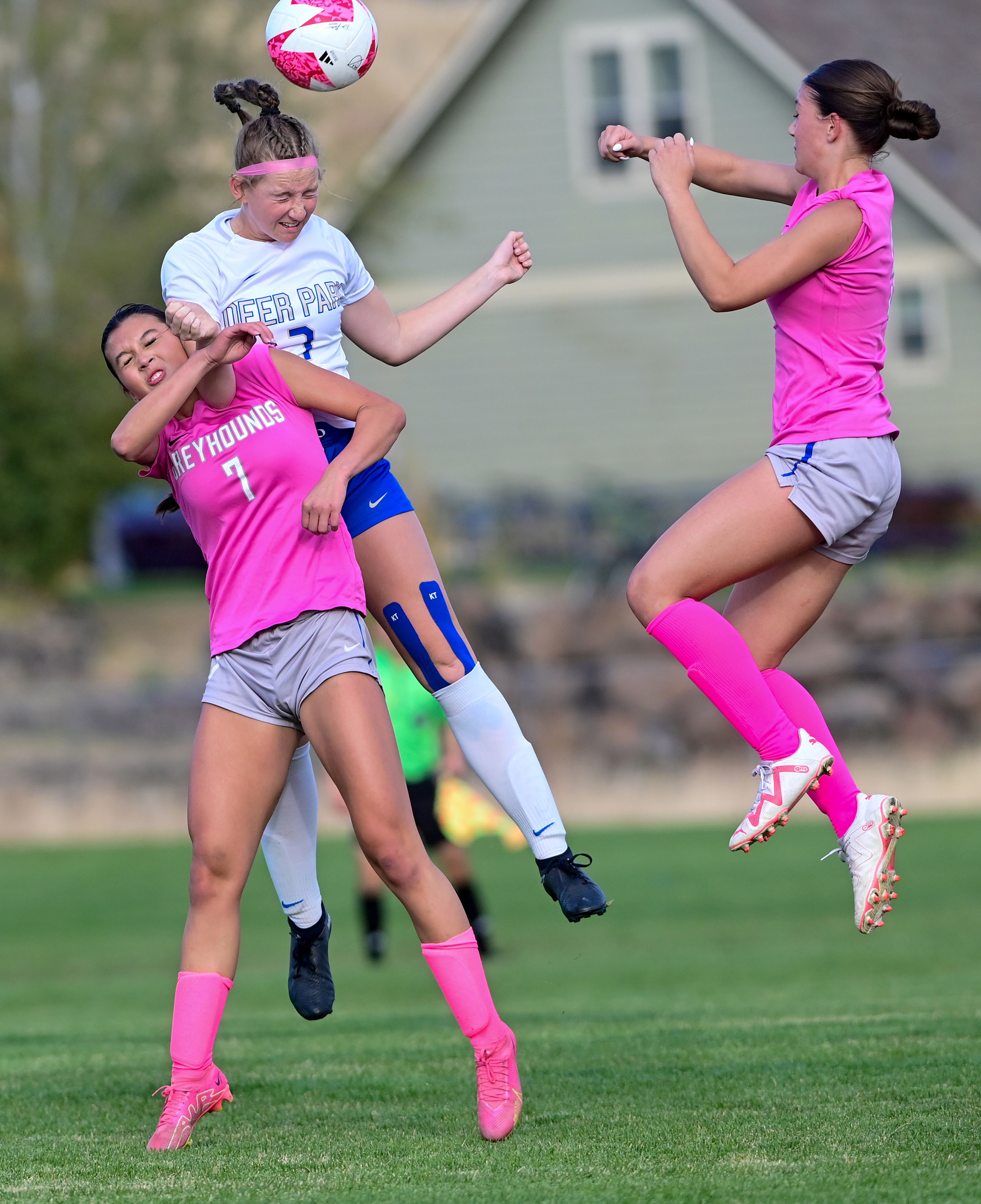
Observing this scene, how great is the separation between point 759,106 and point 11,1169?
2076 cm

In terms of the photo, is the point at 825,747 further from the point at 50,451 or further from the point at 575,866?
the point at 50,451

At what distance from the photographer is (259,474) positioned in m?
4.48

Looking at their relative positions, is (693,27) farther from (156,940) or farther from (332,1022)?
(332,1022)

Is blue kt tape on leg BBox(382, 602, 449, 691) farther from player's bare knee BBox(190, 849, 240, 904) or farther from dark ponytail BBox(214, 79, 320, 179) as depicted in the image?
dark ponytail BBox(214, 79, 320, 179)

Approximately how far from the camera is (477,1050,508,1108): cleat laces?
4.54 meters

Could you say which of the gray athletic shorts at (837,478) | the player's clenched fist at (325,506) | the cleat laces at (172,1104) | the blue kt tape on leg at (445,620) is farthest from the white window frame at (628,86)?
the cleat laces at (172,1104)

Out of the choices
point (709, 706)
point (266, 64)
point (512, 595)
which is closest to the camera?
point (709, 706)

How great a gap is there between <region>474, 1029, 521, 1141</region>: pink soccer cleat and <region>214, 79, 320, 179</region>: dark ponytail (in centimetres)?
240

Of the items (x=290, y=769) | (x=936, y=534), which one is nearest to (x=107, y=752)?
(x=936, y=534)

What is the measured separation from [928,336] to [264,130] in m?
20.2

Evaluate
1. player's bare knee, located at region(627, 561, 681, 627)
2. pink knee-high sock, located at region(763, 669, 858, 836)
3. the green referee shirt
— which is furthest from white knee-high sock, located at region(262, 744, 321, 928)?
the green referee shirt

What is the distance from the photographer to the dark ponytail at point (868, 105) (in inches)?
183

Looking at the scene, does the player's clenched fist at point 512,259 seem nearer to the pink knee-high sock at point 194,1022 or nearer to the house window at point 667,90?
the pink knee-high sock at point 194,1022

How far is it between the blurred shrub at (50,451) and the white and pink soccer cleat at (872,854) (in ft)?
58.8
